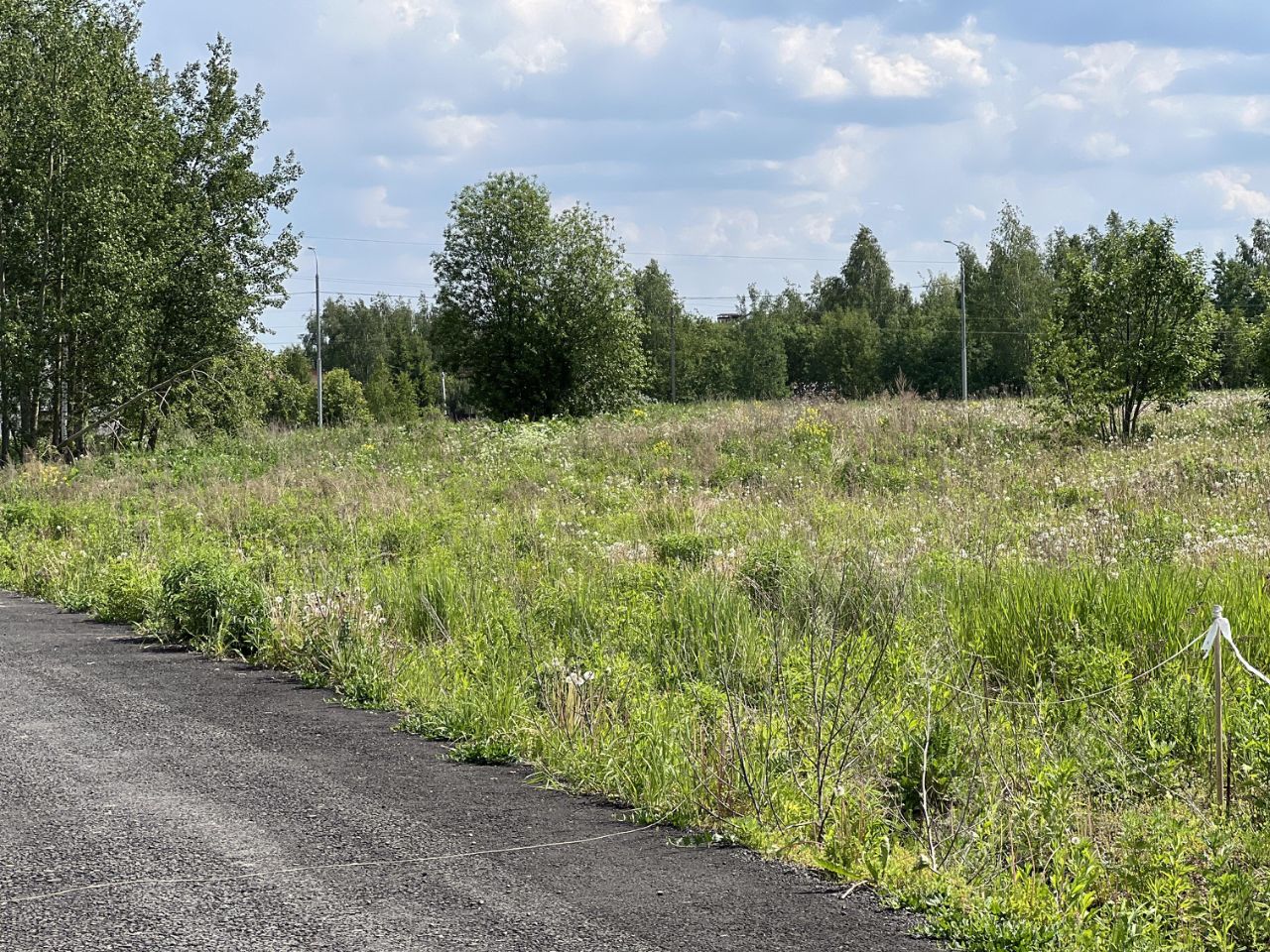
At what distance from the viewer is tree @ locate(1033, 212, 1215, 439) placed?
22453 mm

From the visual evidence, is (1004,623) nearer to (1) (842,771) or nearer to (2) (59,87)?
(1) (842,771)

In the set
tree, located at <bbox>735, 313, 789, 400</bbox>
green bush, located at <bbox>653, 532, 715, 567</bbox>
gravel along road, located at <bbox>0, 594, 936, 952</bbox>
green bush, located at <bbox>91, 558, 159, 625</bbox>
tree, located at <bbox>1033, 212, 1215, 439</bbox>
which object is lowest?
gravel along road, located at <bbox>0, 594, 936, 952</bbox>

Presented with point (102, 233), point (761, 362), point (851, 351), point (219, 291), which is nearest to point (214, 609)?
point (102, 233)

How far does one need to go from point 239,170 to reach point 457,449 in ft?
45.9

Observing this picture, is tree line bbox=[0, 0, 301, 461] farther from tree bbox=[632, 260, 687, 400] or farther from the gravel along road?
tree bbox=[632, 260, 687, 400]

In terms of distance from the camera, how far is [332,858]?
447 centimetres

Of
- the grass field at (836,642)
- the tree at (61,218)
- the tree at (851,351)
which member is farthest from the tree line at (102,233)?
the tree at (851,351)

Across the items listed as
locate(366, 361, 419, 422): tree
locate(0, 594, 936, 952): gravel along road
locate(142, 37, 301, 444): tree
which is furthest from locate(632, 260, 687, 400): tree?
locate(0, 594, 936, 952): gravel along road

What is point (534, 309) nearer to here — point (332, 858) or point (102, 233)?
point (102, 233)

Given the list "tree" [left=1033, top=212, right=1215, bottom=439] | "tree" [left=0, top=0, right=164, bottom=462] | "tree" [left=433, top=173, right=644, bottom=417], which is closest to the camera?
"tree" [left=1033, top=212, right=1215, bottom=439]

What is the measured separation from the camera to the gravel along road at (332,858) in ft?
12.5

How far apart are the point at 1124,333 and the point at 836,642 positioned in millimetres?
19542

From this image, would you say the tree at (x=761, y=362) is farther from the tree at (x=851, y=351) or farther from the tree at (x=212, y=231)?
the tree at (x=212, y=231)

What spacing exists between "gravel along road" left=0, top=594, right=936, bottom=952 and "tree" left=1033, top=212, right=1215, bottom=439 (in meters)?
18.9
